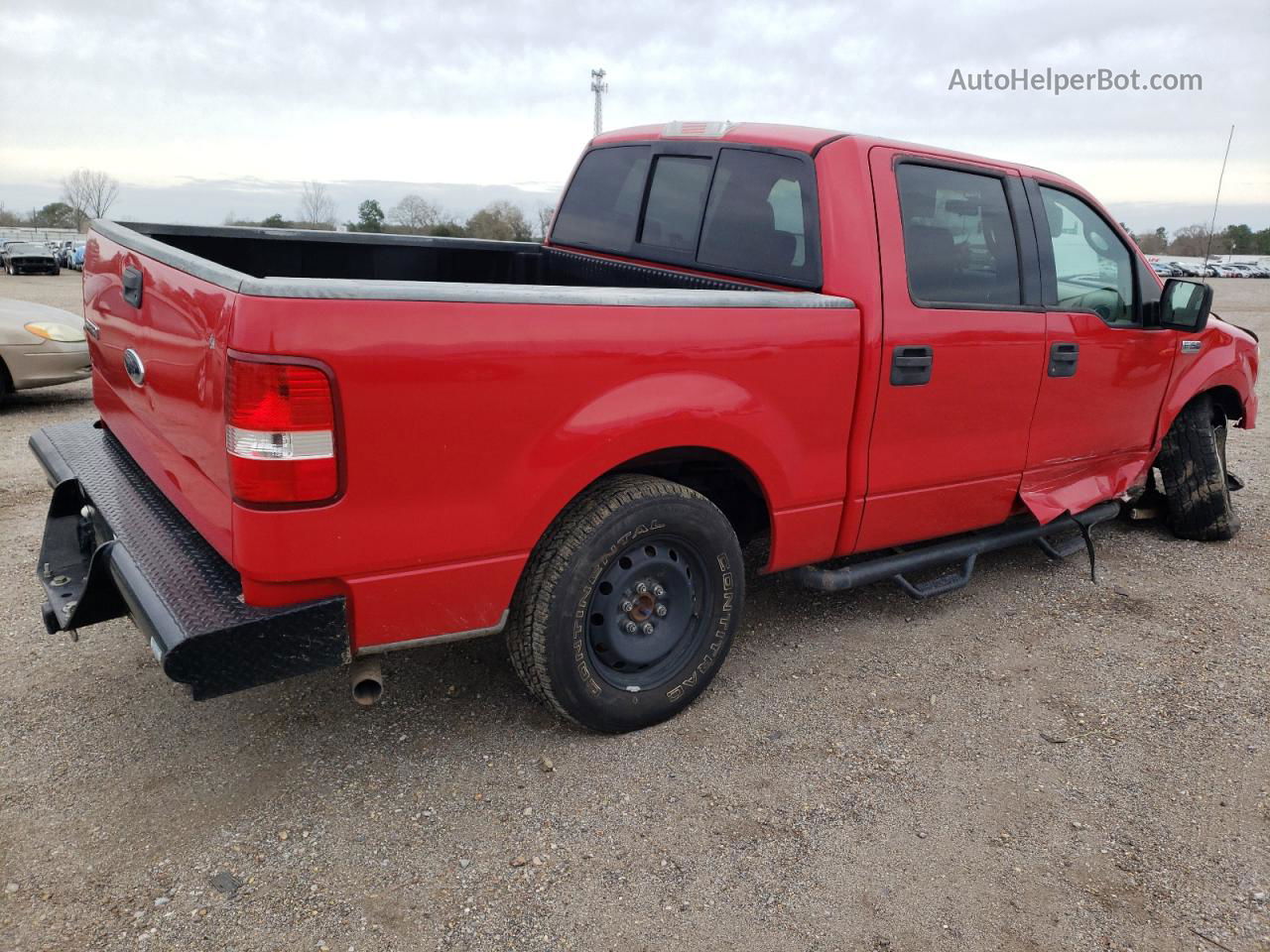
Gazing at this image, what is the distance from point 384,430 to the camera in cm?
227

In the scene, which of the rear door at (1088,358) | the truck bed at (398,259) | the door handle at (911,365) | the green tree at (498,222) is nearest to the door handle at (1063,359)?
the rear door at (1088,358)

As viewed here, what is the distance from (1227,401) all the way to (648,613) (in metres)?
4.01

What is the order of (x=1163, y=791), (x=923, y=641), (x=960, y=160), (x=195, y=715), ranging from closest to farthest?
1. (x=1163, y=791)
2. (x=195, y=715)
3. (x=960, y=160)
4. (x=923, y=641)

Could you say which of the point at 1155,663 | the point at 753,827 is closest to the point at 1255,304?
the point at 1155,663

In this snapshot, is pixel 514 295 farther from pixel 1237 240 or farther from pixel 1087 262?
pixel 1237 240

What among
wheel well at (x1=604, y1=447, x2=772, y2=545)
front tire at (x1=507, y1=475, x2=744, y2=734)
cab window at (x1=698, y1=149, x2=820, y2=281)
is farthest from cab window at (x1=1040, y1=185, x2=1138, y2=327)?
front tire at (x1=507, y1=475, x2=744, y2=734)

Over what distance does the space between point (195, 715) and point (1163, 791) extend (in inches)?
123

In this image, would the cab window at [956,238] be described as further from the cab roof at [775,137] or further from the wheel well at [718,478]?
the wheel well at [718,478]

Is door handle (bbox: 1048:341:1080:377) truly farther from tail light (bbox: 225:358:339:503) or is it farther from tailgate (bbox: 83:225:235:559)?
tailgate (bbox: 83:225:235:559)

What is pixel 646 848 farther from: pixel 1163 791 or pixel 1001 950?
pixel 1163 791

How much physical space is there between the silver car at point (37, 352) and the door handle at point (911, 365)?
21.6ft

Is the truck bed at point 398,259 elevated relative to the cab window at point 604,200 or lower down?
lower down

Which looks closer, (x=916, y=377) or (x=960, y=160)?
(x=916, y=377)

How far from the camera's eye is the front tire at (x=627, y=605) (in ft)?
8.93
